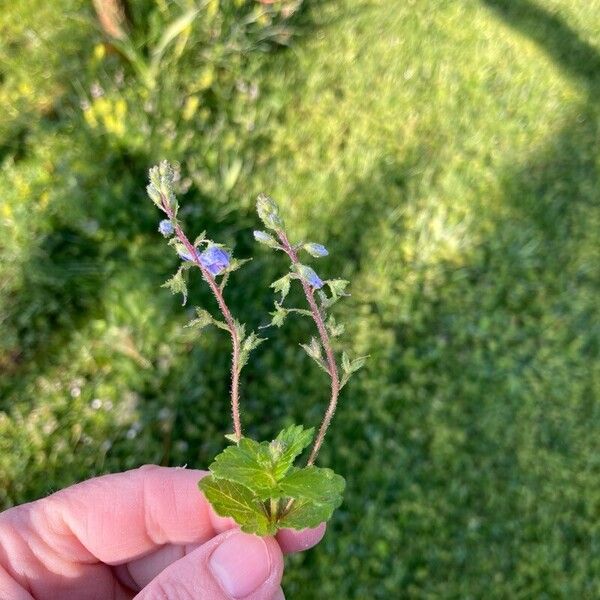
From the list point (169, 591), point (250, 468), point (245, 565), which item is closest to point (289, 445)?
Answer: point (250, 468)

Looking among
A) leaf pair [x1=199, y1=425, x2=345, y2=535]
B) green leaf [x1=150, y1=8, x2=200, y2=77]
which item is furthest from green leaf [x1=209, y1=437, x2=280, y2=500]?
green leaf [x1=150, y1=8, x2=200, y2=77]

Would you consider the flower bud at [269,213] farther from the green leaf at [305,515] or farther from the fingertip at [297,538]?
the fingertip at [297,538]

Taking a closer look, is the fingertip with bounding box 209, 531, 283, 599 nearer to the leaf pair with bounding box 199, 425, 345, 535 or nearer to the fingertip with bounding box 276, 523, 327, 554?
the leaf pair with bounding box 199, 425, 345, 535

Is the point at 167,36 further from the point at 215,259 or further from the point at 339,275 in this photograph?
the point at 215,259

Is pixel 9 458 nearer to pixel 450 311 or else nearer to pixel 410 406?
pixel 410 406

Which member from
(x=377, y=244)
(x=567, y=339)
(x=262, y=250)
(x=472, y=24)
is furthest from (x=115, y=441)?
(x=472, y=24)

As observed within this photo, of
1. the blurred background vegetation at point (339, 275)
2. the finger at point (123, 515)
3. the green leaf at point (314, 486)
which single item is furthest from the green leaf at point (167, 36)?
the green leaf at point (314, 486)

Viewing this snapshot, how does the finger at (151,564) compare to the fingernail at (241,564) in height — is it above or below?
below
